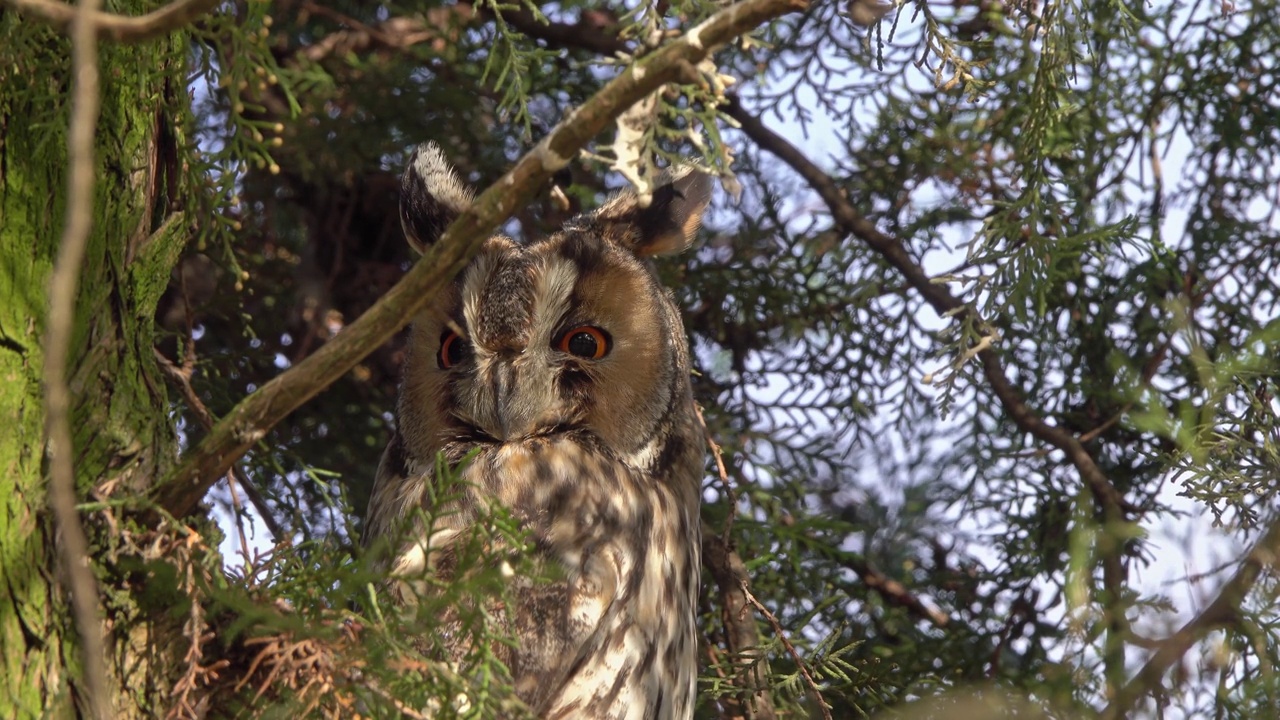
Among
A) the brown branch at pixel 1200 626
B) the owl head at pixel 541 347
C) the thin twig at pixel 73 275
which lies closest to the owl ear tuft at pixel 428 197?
the owl head at pixel 541 347

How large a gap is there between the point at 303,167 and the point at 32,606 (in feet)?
5.91

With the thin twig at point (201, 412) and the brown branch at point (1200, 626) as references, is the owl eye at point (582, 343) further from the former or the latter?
the brown branch at point (1200, 626)

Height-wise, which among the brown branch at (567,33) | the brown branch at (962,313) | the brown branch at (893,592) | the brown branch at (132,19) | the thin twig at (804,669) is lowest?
the thin twig at (804,669)

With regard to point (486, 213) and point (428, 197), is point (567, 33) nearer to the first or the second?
point (428, 197)

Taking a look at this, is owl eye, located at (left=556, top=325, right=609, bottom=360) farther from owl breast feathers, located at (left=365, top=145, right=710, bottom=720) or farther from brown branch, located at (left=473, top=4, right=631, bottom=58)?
brown branch, located at (left=473, top=4, right=631, bottom=58)

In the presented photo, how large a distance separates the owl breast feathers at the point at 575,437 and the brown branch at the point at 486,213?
0.79m

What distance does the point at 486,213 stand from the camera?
4.65ft

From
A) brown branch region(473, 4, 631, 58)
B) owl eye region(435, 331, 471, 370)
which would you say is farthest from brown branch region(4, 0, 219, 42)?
brown branch region(473, 4, 631, 58)

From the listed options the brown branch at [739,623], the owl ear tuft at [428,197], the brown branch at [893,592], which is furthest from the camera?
the brown branch at [893,592]

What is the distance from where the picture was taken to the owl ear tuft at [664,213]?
2.79 metres

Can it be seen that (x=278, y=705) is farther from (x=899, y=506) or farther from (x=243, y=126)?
(x=899, y=506)

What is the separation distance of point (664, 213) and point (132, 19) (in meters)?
1.58

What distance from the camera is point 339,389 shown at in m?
3.28

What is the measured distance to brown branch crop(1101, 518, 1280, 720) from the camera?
125 centimetres
